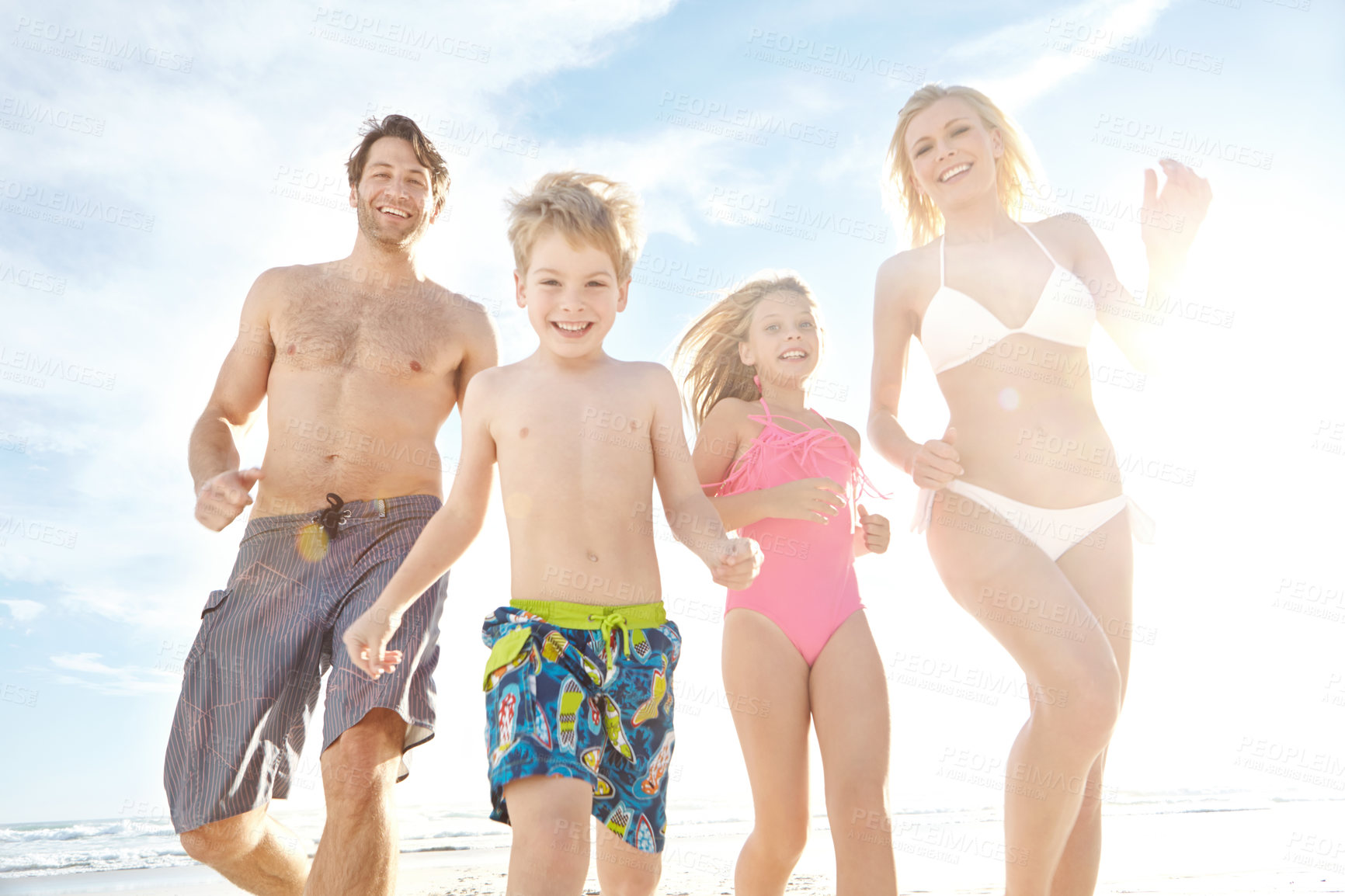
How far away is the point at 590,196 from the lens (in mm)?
3102

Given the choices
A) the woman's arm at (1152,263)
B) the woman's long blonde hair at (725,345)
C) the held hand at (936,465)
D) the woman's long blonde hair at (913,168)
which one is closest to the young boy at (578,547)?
the held hand at (936,465)

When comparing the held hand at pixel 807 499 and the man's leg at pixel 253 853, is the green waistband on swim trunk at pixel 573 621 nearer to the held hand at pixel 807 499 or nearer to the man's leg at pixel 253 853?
the held hand at pixel 807 499

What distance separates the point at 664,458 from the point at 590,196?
0.93 metres

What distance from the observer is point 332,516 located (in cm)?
368

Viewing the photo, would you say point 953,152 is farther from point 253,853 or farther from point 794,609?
point 253,853

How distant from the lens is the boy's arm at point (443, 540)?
113 inches

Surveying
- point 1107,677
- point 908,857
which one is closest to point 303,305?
point 1107,677

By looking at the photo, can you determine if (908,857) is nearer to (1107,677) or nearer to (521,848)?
(1107,677)

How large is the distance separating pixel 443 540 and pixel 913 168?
2327mm

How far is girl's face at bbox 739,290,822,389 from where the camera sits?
3.87 metres

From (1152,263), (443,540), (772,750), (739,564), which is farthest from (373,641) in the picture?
(1152,263)

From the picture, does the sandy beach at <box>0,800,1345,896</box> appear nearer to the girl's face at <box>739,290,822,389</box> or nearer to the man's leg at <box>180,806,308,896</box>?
the girl's face at <box>739,290,822,389</box>

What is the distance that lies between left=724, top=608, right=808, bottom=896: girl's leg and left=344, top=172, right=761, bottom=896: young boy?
1.63 feet

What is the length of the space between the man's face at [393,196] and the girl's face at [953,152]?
2.20m
